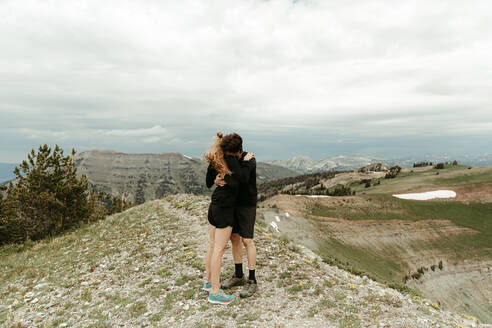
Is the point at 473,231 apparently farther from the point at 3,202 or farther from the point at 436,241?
the point at 3,202

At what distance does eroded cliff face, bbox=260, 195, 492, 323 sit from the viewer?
3062 cm

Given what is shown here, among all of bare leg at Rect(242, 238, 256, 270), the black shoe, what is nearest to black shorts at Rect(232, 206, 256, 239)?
bare leg at Rect(242, 238, 256, 270)

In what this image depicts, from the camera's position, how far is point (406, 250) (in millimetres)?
38469

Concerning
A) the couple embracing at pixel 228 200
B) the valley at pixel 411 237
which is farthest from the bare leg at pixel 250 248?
the valley at pixel 411 237

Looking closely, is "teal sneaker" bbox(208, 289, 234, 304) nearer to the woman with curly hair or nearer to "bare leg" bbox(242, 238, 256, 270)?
the woman with curly hair

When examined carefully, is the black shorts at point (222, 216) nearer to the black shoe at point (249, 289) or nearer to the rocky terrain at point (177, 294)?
the black shoe at point (249, 289)

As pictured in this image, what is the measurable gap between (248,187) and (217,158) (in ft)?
4.21

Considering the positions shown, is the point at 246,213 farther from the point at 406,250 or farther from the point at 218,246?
the point at 406,250

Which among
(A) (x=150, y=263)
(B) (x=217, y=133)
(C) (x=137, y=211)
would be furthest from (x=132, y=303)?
(C) (x=137, y=211)

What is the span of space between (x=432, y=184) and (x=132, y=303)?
81058 mm

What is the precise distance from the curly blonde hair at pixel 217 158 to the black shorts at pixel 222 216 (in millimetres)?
1052

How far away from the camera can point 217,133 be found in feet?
21.3

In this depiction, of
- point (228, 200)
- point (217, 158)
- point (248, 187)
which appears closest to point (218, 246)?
point (228, 200)

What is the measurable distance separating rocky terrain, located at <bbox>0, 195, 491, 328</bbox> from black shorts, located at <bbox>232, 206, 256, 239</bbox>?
7.64 feet
